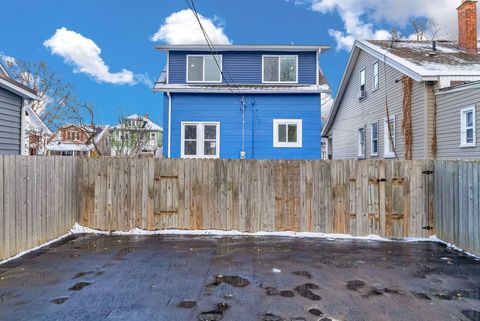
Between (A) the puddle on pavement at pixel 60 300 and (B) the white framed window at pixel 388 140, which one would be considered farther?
(B) the white framed window at pixel 388 140

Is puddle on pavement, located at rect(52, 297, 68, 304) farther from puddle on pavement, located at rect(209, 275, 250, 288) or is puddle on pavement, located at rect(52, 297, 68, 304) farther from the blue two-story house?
the blue two-story house

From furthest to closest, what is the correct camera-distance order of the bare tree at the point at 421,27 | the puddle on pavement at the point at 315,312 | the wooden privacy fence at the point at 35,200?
the bare tree at the point at 421,27, the wooden privacy fence at the point at 35,200, the puddle on pavement at the point at 315,312

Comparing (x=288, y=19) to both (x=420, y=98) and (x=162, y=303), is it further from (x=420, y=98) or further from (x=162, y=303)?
(x=162, y=303)

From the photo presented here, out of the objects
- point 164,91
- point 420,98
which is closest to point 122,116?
point 164,91

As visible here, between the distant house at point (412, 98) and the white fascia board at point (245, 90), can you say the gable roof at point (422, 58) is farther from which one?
the white fascia board at point (245, 90)

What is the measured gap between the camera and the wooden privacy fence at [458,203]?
5785 millimetres

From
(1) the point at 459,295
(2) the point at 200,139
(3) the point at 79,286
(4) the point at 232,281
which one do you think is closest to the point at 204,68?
(2) the point at 200,139

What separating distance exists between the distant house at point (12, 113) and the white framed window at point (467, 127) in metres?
12.3

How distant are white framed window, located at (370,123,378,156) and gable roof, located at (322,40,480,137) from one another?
2.81 meters

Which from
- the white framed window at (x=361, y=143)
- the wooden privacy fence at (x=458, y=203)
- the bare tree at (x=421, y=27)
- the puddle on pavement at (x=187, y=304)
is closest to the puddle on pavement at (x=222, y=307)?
the puddle on pavement at (x=187, y=304)

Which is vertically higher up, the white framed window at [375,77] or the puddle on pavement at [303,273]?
the white framed window at [375,77]

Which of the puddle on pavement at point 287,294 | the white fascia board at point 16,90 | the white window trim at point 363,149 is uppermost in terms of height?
the white fascia board at point 16,90

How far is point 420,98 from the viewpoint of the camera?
36.4 ft

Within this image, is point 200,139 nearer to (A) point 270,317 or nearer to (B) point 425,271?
(B) point 425,271
